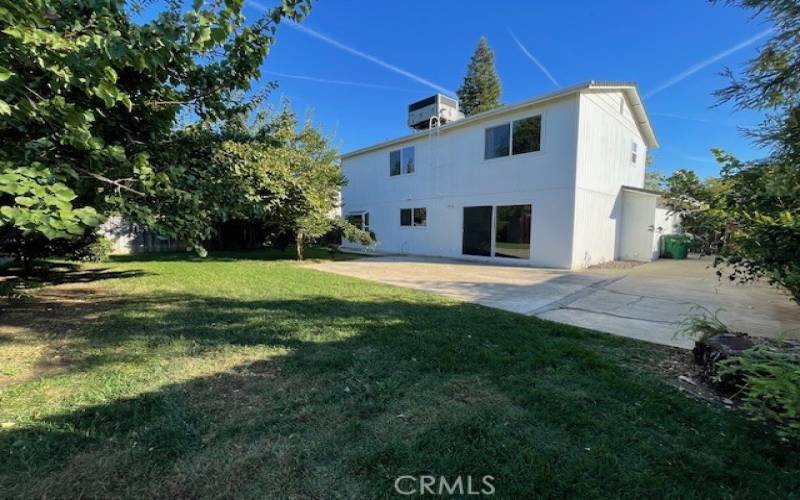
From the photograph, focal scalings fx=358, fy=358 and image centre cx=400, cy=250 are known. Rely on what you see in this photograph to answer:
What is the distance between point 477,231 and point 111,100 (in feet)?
39.6

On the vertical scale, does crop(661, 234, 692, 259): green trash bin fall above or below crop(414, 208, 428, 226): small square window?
below

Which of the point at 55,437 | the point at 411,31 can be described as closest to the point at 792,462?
the point at 55,437

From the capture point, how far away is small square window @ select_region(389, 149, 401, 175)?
54.6ft

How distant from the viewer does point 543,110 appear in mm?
11281

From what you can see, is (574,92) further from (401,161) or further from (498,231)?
(401,161)

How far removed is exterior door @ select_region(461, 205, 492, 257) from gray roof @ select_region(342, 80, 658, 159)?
3.22m

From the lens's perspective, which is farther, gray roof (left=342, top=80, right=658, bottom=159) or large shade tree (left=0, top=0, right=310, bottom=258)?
gray roof (left=342, top=80, right=658, bottom=159)

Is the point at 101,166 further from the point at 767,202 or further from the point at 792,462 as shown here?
the point at 767,202

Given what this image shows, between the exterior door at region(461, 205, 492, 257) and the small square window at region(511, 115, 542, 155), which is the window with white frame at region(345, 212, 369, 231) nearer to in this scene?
the exterior door at region(461, 205, 492, 257)

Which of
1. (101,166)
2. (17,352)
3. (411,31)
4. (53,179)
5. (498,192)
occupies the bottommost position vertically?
(17,352)

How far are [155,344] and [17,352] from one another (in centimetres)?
129

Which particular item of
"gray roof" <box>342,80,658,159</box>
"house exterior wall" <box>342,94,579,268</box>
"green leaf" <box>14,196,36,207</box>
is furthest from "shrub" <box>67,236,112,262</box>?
"gray roof" <box>342,80,658,159</box>

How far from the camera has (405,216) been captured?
16.5m

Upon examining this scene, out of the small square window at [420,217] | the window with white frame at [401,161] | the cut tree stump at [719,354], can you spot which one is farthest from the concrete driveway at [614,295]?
the window with white frame at [401,161]
